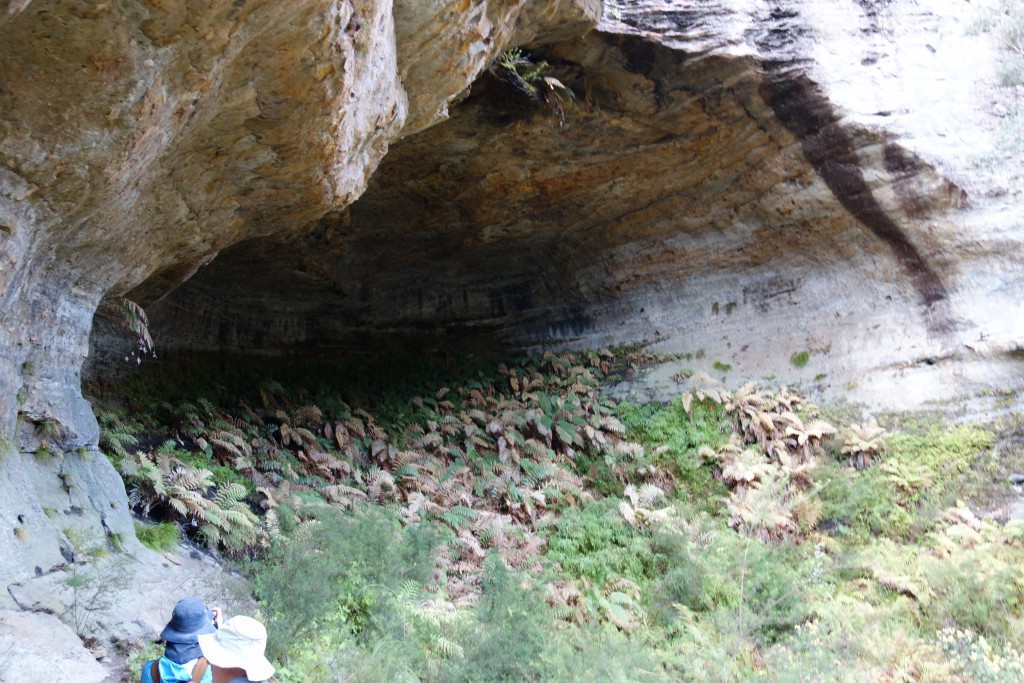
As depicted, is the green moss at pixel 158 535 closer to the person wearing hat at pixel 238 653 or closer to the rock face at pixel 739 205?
the person wearing hat at pixel 238 653

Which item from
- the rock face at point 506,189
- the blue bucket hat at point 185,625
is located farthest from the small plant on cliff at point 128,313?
the blue bucket hat at point 185,625

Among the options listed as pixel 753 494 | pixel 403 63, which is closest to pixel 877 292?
pixel 753 494

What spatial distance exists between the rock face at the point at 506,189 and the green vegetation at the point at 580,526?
1.26m

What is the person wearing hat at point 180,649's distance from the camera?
373 cm

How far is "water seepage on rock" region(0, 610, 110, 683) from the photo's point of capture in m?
3.84

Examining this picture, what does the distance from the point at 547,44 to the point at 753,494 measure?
7328mm

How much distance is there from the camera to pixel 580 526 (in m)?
9.66

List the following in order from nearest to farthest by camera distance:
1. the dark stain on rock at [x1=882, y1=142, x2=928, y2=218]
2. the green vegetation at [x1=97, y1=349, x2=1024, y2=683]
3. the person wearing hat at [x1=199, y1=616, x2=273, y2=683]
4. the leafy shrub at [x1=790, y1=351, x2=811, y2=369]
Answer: the person wearing hat at [x1=199, y1=616, x2=273, y2=683]
the green vegetation at [x1=97, y1=349, x2=1024, y2=683]
the dark stain on rock at [x1=882, y1=142, x2=928, y2=218]
the leafy shrub at [x1=790, y1=351, x2=811, y2=369]

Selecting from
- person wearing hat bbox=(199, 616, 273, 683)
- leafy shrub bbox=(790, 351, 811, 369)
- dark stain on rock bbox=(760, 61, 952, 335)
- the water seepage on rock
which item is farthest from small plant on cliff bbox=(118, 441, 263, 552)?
dark stain on rock bbox=(760, 61, 952, 335)

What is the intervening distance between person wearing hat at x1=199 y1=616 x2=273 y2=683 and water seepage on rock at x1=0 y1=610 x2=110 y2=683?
1307mm

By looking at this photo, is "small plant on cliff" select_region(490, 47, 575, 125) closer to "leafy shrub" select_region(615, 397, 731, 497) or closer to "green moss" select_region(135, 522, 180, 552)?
"leafy shrub" select_region(615, 397, 731, 497)

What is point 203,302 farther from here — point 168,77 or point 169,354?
point 168,77

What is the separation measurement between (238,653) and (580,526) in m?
6.86

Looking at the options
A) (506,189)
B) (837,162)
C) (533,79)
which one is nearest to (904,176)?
(837,162)
